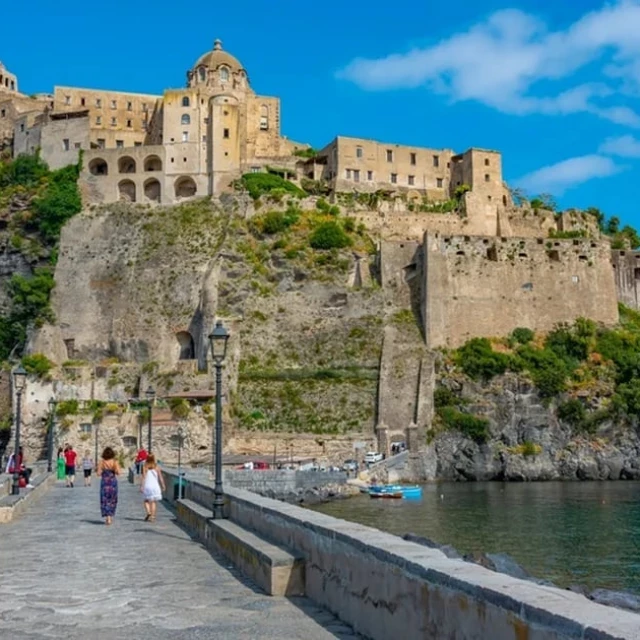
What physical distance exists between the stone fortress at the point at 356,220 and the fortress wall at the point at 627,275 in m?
0.14

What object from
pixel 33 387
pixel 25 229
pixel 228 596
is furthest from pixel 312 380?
pixel 228 596

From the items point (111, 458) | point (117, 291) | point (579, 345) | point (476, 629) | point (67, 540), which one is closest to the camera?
point (476, 629)

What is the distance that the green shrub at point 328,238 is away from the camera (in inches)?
2377

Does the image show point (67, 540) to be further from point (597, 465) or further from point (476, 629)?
point (597, 465)

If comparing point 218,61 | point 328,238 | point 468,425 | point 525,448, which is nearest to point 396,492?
point 468,425

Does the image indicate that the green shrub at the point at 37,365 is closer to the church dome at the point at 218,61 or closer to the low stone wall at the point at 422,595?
the church dome at the point at 218,61

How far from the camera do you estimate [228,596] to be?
29.7 ft

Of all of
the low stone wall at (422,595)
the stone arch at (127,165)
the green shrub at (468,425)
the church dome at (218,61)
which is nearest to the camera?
the low stone wall at (422,595)

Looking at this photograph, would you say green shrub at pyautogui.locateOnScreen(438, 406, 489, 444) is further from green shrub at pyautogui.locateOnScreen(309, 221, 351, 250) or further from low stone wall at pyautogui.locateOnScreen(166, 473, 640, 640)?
low stone wall at pyautogui.locateOnScreen(166, 473, 640, 640)

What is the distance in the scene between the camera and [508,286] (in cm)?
5812

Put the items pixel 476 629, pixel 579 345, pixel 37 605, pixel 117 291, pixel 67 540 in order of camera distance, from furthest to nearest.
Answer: pixel 117 291 < pixel 579 345 < pixel 67 540 < pixel 37 605 < pixel 476 629

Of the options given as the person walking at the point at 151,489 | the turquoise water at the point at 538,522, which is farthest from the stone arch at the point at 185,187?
the person walking at the point at 151,489

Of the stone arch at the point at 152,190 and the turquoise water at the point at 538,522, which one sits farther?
the stone arch at the point at 152,190

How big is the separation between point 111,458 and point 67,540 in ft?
10.4
